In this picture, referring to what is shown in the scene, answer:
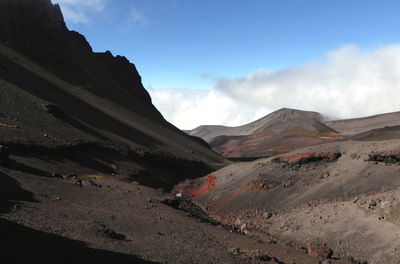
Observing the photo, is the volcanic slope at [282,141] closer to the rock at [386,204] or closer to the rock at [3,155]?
the rock at [386,204]

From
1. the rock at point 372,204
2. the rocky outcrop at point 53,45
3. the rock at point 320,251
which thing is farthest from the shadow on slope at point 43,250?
the rocky outcrop at point 53,45

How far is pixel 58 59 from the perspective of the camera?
68.5 metres

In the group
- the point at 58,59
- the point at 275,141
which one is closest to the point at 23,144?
the point at 58,59

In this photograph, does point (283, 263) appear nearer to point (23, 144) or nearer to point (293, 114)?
point (23, 144)

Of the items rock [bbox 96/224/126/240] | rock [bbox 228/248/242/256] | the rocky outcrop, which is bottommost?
rock [bbox 228/248/242/256]

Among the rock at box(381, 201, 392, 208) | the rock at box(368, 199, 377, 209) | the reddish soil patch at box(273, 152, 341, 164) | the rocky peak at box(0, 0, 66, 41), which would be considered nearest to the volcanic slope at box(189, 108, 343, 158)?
the rocky peak at box(0, 0, 66, 41)

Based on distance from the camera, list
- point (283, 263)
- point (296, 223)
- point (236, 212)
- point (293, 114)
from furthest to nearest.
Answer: point (293, 114)
point (236, 212)
point (296, 223)
point (283, 263)

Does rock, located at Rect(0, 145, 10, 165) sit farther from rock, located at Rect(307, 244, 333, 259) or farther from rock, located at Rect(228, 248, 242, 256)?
rock, located at Rect(307, 244, 333, 259)

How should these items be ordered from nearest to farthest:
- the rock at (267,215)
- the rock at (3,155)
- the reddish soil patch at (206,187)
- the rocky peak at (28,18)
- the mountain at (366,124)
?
the rock at (3,155)
the rock at (267,215)
the reddish soil patch at (206,187)
the rocky peak at (28,18)
the mountain at (366,124)

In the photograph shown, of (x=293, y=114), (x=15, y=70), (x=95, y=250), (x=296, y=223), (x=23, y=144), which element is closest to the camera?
(x=95, y=250)

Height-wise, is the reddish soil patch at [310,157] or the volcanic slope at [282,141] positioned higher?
the volcanic slope at [282,141]

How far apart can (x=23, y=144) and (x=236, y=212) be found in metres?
18.2

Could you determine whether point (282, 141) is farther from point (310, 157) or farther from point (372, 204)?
point (372, 204)

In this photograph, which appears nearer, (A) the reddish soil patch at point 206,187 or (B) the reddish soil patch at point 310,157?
(B) the reddish soil patch at point 310,157
